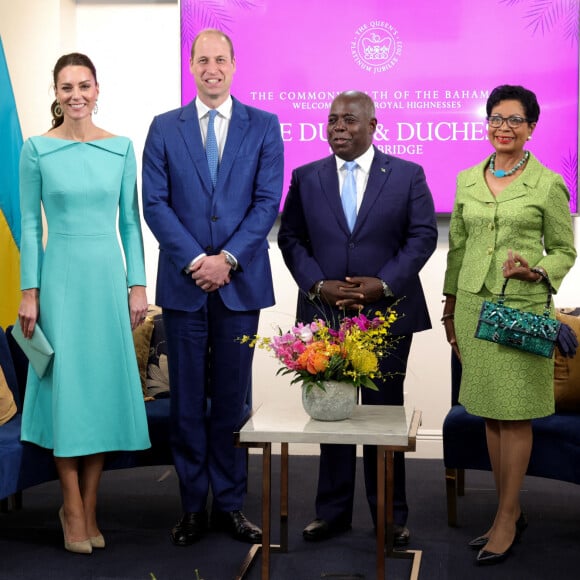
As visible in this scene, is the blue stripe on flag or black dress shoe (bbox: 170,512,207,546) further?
the blue stripe on flag

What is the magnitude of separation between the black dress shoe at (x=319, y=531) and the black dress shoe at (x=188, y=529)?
0.42 m

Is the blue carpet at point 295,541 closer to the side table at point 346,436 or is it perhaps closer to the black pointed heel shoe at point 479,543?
the black pointed heel shoe at point 479,543

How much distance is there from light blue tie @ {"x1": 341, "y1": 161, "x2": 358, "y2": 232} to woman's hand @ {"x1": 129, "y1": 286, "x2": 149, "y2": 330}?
861mm

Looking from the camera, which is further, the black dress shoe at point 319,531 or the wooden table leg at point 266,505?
the black dress shoe at point 319,531

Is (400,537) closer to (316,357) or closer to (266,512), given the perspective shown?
(266,512)

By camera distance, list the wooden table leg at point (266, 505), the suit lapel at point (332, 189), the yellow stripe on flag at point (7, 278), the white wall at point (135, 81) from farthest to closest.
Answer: the white wall at point (135, 81) → the yellow stripe on flag at point (7, 278) → the suit lapel at point (332, 189) → the wooden table leg at point (266, 505)

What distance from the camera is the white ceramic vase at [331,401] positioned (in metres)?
3.47

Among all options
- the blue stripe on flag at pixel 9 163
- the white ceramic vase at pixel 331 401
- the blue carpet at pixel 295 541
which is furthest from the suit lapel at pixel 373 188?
the blue stripe on flag at pixel 9 163

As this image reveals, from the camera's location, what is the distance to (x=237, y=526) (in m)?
3.99

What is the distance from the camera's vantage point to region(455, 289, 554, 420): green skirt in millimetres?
3684

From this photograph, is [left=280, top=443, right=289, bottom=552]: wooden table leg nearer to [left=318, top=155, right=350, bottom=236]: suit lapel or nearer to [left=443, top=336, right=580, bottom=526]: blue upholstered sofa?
[left=443, top=336, right=580, bottom=526]: blue upholstered sofa

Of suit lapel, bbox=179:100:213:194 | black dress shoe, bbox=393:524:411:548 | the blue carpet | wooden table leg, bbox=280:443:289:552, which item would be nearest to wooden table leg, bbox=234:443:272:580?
the blue carpet

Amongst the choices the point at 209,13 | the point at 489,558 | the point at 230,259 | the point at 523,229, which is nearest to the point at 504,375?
the point at 523,229

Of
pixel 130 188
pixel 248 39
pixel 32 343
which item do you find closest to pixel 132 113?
A: pixel 248 39
